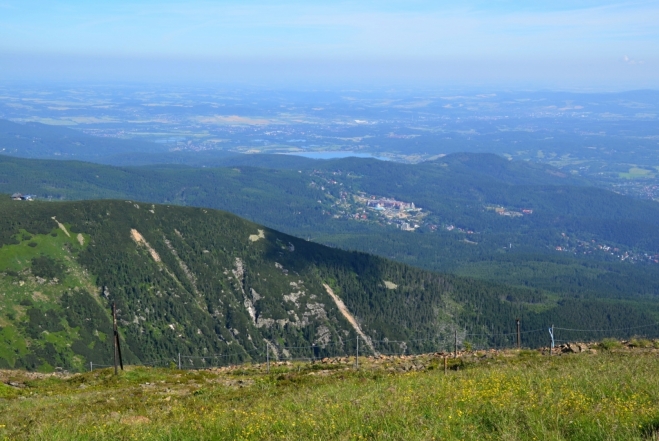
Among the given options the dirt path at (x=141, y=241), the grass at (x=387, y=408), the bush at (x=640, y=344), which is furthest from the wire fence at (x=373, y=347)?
the grass at (x=387, y=408)

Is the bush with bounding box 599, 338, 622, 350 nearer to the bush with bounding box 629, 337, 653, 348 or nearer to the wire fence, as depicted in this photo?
the bush with bounding box 629, 337, 653, 348

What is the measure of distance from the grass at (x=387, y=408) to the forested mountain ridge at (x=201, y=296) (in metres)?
85.0

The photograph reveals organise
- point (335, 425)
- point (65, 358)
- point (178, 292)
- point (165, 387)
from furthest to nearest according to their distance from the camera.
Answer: point (178, 292), point (65, 358), point (165, 387), point (335, 425)

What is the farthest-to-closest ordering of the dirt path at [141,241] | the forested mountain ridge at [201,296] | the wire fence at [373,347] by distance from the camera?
the dirt path at [141,241] < the wire fence at [373,347] < the forested mountain ridge at [201,296]

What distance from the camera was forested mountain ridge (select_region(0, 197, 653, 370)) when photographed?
4993 inches

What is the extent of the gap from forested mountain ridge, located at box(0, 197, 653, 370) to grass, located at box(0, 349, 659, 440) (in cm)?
8504

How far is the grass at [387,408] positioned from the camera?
20.9 meters

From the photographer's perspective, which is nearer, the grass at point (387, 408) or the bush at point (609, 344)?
the grass at point (387, 408)

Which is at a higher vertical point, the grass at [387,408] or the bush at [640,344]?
the grass at [387,408]

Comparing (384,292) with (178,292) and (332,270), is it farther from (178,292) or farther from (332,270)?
(178,292)

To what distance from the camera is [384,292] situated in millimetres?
184500

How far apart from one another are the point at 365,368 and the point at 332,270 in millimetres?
140002

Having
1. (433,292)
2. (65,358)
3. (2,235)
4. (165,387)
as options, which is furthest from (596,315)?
(165,387)

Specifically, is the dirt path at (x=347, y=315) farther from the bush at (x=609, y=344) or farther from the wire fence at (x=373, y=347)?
the bush at (x=609, y=344)
